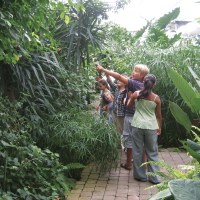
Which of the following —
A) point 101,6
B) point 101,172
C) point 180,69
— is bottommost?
point 101,172

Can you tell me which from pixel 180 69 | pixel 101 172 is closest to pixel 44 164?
pixel 101 172

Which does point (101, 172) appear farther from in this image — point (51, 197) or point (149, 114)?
point (51, 197)

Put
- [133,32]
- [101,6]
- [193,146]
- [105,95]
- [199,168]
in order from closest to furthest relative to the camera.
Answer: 1. [193,146]
2. [199,168]
3. [105,95]
4. [101,6]
5. [133,32]

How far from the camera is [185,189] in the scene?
1.84m

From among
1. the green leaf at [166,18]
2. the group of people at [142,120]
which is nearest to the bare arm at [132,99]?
the group of people at [142,120]

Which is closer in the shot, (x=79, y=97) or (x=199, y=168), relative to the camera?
(x=199, y=168)

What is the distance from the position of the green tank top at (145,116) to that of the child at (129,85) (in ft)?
0.90

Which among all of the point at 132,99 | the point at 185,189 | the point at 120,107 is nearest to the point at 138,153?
the point at 132,99

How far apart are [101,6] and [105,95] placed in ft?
5.40

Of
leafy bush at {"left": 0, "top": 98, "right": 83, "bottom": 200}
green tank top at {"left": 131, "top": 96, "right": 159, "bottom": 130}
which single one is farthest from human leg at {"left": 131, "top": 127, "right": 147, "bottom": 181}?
leafy bush at {"left": 0, "top": 98, "right": 83, "bottom": 200}

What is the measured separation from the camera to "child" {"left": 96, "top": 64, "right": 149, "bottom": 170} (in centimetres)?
478

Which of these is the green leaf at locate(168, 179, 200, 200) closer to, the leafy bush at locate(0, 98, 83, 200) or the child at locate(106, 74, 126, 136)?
the leafy bush at locate(0, 98, 83, 200)

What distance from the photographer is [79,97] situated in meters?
6.31

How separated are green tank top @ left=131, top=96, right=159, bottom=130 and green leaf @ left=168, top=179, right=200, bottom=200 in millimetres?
2628
